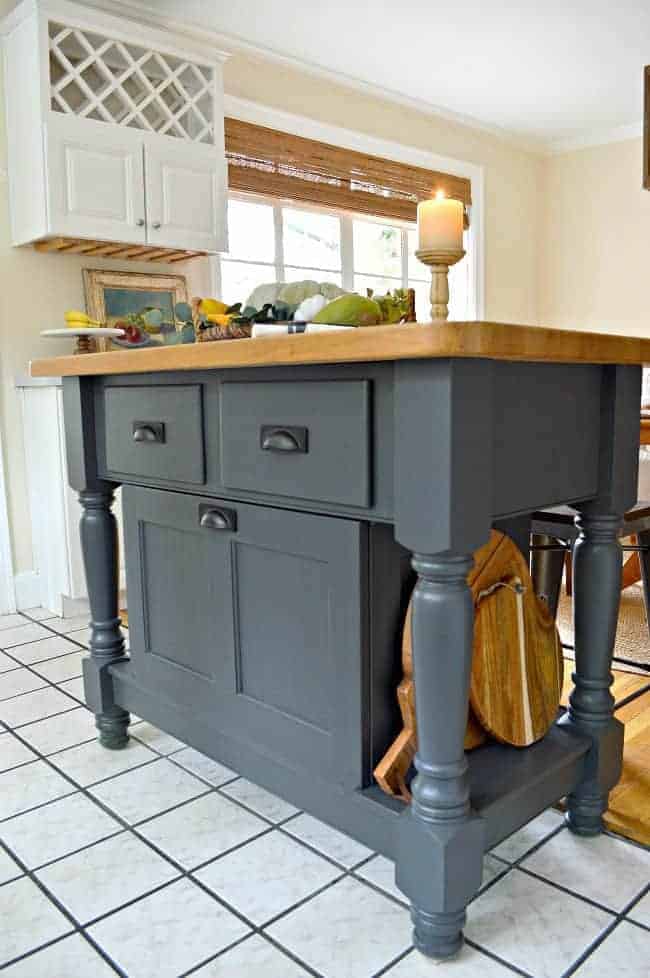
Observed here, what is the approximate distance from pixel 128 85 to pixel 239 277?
1.02m

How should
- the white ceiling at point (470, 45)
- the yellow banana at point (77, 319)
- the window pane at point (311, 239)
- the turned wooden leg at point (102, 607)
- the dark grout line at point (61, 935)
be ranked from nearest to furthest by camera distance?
the dark grout line at point (61, 935) < the turned wooden leg at point (102, 607) < the yellow banana at point (77, 319) < the white ceiling at point (470, 45) < the window pane at point (311, 239)

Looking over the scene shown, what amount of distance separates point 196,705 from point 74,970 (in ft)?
1.86

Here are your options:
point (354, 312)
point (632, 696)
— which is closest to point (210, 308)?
point (354, 312)

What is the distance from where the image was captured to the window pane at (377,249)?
4.60m

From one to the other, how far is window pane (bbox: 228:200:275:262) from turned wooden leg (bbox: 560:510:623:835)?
2.90 m

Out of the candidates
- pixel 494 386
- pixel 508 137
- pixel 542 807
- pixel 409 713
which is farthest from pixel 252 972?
pixel 508 137

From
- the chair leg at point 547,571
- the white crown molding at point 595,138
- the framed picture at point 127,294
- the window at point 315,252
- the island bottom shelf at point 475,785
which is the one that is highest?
the white crown molding at point 595,138

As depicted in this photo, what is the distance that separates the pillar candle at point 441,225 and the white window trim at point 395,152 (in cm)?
286

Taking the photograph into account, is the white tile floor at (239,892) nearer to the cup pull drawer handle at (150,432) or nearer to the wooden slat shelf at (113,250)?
the cup pull drawer handle at (150,432)

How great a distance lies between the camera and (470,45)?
12.6 feet

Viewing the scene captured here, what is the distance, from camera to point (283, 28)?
3.62 metres

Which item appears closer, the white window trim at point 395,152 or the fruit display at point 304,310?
the fruit display at point 304,310

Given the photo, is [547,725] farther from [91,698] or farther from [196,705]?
[91,698]

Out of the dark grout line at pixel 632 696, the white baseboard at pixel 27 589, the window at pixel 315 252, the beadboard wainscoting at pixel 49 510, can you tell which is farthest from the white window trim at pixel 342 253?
the dark grout line at pixel 632 696
